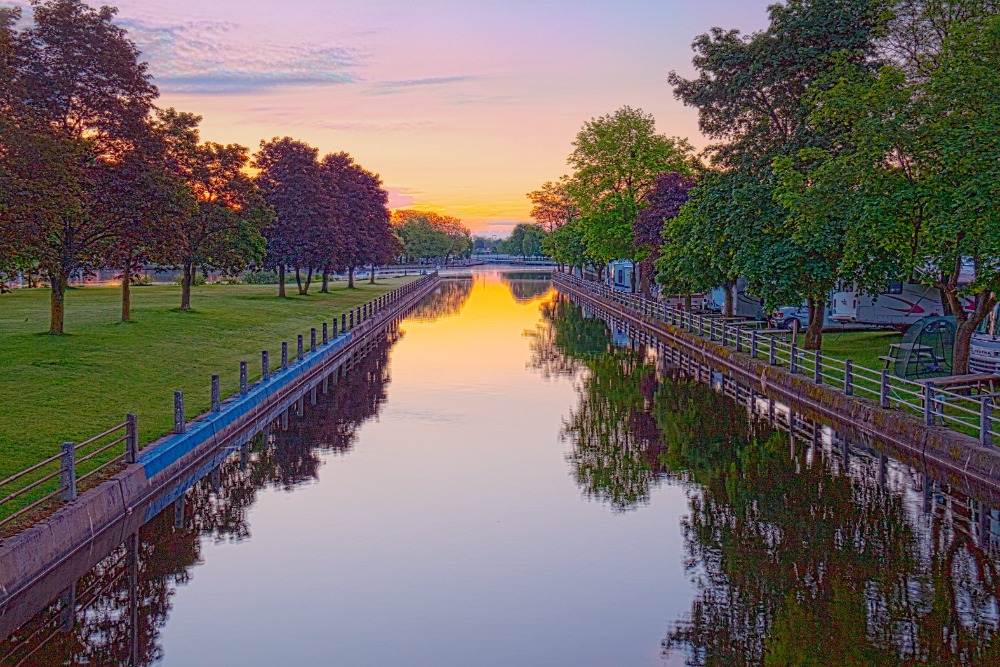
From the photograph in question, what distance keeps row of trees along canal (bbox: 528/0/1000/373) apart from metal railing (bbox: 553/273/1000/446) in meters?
1.71

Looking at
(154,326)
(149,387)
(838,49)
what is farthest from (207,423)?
(838,49)

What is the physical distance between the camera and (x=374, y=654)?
9328 mm

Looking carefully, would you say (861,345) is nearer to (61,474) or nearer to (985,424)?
(985,424)

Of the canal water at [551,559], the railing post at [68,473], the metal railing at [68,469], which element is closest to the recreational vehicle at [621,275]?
the canal water at [551,559]

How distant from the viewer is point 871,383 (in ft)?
79.2

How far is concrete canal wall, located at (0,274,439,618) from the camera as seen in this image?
10.8 metres

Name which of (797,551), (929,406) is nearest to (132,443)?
(797,551)

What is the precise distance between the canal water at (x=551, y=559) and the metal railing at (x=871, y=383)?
4.50 feet

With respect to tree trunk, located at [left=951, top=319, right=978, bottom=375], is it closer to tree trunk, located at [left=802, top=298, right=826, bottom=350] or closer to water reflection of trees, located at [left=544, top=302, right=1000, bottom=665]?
water reflection of trees, located at [left=544, top=302, right=1000, bottom=665]

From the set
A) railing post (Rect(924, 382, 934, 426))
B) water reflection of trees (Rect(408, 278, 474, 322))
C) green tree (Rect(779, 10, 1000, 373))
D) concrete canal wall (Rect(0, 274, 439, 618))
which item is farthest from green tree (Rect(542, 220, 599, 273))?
railing post (Rect(924, 382, 934, 426))

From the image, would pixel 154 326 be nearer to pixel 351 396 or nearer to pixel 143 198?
pixel 143 198

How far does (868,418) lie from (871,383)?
3973 mm

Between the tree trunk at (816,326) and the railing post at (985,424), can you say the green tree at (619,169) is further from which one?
the railing post at (985,424)

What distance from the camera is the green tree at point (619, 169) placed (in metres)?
64.2
